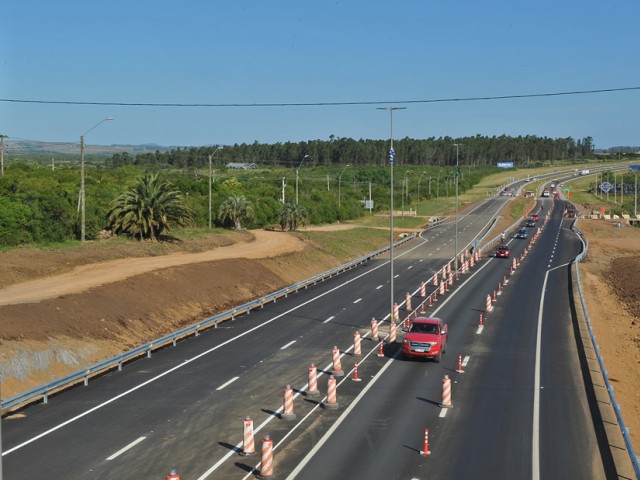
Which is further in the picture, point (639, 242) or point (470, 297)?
point (639, 242)

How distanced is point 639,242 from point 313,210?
4316cm

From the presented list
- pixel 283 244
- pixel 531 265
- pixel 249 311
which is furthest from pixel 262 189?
pixel 249 311

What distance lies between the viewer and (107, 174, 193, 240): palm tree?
61531 millimetres

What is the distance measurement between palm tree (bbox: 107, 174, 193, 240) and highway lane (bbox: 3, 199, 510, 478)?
2117 centimetres

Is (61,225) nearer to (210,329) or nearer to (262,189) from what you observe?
(210,329)

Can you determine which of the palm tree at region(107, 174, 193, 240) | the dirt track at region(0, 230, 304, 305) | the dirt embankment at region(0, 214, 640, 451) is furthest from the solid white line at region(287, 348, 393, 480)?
the palm tree at region(107, 174, 193, 240)

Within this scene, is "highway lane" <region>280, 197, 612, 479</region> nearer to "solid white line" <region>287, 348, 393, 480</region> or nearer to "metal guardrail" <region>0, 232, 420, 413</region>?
"solid white line" <region>287, 348, 393, 480</region>

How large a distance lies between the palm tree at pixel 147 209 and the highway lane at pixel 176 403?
69.5ft

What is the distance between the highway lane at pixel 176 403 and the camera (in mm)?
19734

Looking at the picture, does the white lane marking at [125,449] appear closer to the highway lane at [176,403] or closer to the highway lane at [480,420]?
the highway lane at [176,403]

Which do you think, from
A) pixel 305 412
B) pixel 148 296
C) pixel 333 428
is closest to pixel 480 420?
pixel 333 428

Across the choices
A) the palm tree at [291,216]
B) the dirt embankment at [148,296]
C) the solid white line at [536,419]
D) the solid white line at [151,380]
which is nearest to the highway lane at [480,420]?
the solid white line at [536,419]

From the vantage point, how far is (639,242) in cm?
9988

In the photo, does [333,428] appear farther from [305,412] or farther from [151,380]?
[151,380]
